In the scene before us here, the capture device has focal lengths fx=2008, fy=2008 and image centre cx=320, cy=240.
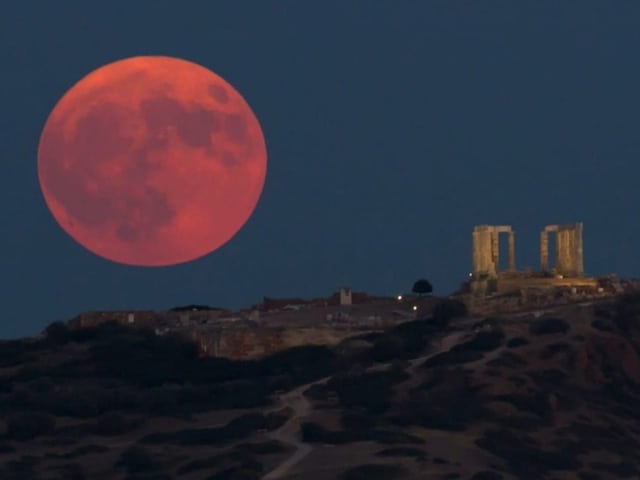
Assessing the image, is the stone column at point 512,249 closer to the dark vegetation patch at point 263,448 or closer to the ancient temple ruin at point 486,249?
the ancient temple ruin at point 486,249

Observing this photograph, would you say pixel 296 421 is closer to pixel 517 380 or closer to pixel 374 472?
pixel 374 472

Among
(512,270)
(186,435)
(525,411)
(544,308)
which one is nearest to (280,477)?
(186,435)

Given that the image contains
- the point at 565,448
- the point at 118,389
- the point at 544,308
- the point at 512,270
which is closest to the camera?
the point at 565,448

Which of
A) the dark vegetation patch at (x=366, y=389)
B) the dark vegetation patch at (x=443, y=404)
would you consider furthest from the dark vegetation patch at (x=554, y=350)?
the dark vegetation patch at (x=366, y=389)

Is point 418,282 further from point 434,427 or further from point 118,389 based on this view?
point 434,427

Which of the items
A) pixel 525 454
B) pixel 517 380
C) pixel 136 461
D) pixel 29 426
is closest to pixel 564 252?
pixel 517 380

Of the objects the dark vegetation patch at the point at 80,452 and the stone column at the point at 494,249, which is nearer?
the dark vegetation patch at the point at 80,452
